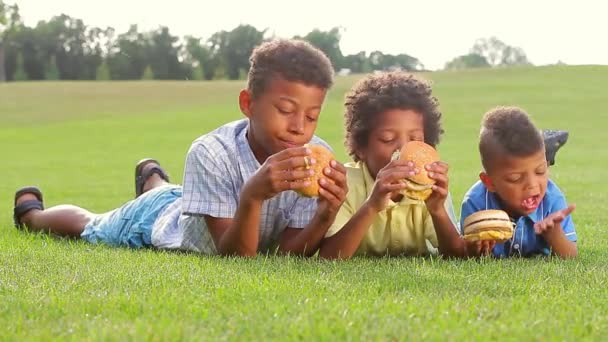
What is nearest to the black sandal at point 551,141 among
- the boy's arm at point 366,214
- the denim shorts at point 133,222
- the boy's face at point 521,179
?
the boy's face at point 521,179

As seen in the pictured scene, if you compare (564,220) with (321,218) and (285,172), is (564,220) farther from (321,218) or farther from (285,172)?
(285,172)

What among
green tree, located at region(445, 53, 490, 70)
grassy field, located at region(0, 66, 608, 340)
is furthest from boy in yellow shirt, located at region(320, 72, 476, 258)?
green tree, located at region(445, 53, 490, 70)

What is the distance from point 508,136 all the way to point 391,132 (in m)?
0.66

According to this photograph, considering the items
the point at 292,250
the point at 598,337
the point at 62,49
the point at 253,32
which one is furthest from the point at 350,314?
the point at 62,49

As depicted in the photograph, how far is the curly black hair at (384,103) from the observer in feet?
17.8

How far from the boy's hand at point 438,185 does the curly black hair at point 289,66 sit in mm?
803

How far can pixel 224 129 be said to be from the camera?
5.78m

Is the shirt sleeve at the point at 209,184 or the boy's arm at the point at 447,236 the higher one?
the shirt sleeve at the point at 209,184

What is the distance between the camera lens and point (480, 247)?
5.29 meters

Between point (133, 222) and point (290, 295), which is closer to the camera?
point (290, 295)

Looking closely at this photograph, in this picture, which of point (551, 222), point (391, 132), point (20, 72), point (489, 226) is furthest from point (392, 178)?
point (20, 72)

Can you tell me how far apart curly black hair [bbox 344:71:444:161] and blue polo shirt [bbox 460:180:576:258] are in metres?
0.43

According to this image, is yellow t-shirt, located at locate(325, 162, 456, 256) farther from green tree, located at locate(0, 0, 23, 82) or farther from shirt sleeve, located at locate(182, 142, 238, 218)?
green tree, located at locate(0, 0, 23, 82)

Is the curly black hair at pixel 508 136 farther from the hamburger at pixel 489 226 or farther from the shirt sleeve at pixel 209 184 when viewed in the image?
the shirt sleeve at pixel 209 184
